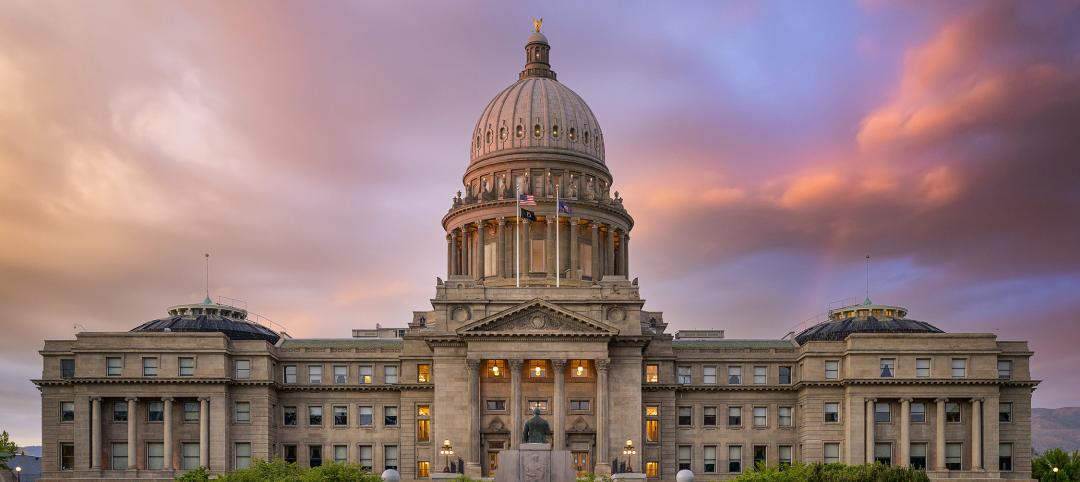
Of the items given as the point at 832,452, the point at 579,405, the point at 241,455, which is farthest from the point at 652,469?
the point at 241,455

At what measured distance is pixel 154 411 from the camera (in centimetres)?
9750

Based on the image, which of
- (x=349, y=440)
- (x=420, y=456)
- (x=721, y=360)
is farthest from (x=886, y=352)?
(x=349, y=440)

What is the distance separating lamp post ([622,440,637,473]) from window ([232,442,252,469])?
3279 centimetres

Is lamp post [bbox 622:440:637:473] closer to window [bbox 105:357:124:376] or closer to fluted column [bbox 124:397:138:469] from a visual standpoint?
fluted column [bbox 124:397:138:469]

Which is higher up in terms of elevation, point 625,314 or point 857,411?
point 625,314

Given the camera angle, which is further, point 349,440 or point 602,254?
point 602,254

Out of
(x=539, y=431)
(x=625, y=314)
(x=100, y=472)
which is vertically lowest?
(x=100, y=472)

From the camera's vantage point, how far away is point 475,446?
93438mm

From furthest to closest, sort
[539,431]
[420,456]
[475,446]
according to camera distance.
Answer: [420,456] < [475,446] < [539,431]

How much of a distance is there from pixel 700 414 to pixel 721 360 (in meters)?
5.31

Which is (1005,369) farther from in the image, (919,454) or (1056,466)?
(919,454)

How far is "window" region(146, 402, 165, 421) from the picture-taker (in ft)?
319

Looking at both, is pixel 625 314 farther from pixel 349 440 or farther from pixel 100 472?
pixel 100 472

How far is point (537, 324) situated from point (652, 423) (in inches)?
599
